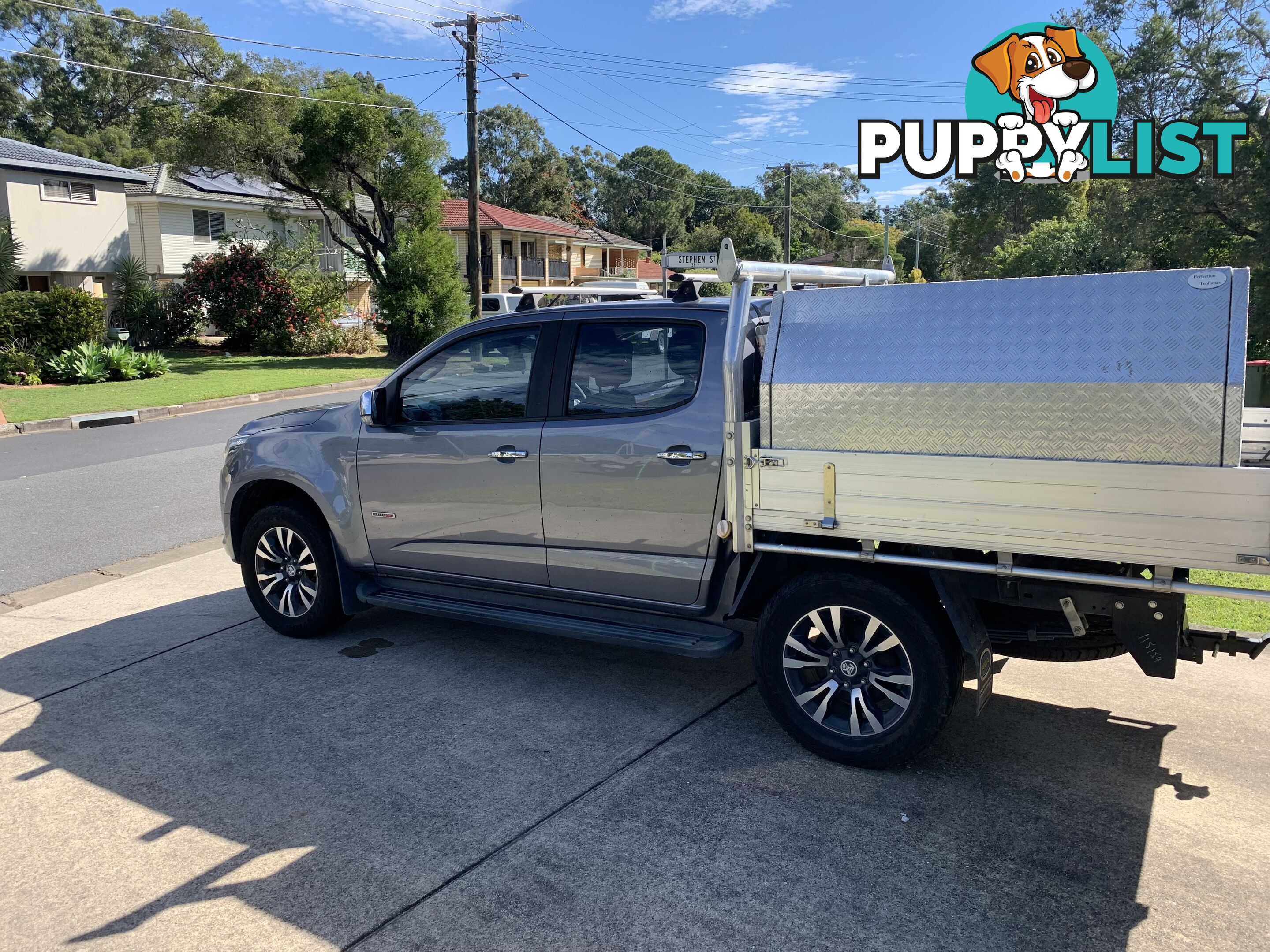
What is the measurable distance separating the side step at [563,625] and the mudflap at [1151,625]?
1.59 meters

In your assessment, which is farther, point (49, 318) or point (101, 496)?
point (49, 318)

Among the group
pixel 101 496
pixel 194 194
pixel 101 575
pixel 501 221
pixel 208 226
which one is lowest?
pixel 101 575

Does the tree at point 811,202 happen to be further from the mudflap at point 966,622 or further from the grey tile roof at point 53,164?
the mudflap at point 966,622

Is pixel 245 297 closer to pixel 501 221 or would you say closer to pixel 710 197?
pixel 501 221

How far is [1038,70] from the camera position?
71.5 feet

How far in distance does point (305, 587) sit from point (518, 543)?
1.55 metres

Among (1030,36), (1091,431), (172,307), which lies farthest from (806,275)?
(172,307)

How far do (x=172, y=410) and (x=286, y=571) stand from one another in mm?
13987

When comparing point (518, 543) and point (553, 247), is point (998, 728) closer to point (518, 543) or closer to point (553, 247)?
point (518, 543)

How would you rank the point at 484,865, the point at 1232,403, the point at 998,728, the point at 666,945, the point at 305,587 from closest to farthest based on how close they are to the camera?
the point at 666,945
the point at 1232,403
the point at 484,865
the point at 998,728
the point at 305,587

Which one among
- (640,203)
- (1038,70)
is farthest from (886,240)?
(640,203)

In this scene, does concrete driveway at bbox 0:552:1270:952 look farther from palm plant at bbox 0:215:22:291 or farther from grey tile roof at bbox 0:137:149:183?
grey tile roof at bbox 0:137:149:183

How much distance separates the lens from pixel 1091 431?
3512 millimetres

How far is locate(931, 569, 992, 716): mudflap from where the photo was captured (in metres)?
3.89
